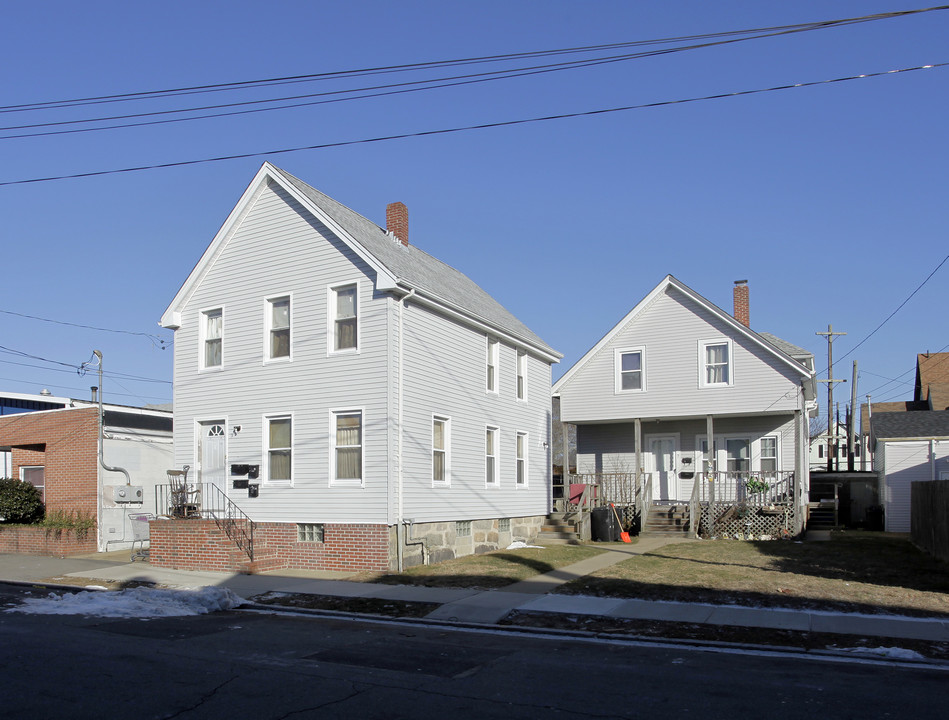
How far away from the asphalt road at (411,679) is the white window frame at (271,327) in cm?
902

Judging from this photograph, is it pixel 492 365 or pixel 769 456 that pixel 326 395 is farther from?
pixel 769 456

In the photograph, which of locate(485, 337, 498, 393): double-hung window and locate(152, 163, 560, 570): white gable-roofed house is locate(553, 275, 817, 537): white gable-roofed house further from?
locate(152, 163, 560, 570): white gable-roofed house

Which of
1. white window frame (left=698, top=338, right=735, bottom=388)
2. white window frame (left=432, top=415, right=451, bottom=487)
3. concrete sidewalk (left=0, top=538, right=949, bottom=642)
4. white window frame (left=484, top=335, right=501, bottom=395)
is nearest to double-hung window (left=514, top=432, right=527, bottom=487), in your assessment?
white window frame (left=484, top=335, right=501, bottom=395)

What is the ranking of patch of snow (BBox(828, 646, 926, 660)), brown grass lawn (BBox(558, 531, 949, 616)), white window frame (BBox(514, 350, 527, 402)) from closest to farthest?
1. patch of snow (BBox(828, 646, 926, 660))
2. brown grass lawn (BBox(558, 531, 949, 616))
3. white window frame (BBox(514, 350, 527, 402))

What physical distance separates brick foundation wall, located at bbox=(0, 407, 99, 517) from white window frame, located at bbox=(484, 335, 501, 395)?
10.7 m

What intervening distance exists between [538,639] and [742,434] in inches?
760

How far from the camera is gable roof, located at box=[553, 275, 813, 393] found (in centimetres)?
2628

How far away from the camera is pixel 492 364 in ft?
76.1

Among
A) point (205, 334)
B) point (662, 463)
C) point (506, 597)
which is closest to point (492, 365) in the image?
point (205, 334)

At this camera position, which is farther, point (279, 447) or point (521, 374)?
point (521, 374)

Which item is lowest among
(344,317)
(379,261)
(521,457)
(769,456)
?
(769,456)

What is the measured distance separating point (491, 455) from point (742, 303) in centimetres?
1194

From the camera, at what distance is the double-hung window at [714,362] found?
27547mm

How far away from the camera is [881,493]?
3020 centimetres
